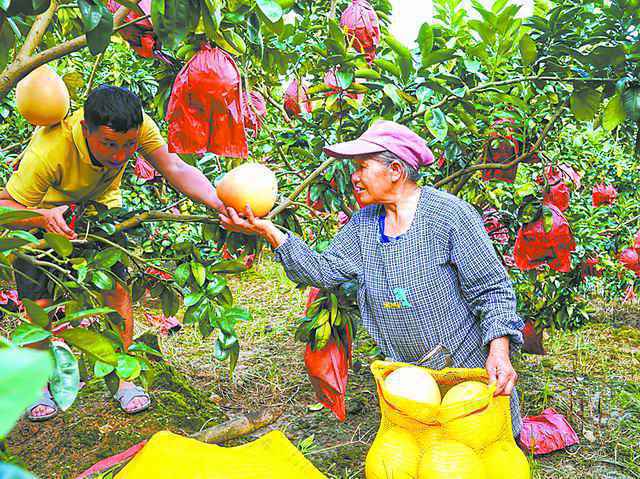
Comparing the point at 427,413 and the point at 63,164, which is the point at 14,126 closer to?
the point at 63,164

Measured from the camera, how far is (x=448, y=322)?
1.83 meters

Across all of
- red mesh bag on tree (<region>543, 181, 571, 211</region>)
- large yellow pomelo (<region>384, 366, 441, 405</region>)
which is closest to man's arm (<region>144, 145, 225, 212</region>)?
large yellow pomelo (<region>384, 366, 441, 405</region>)

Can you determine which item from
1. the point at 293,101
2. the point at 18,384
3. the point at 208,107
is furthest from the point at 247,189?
the point at 293,101

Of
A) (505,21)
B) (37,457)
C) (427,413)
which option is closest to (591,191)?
(505,21)

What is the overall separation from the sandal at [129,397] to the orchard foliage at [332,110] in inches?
16.2

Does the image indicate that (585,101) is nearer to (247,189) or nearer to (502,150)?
(502,150)

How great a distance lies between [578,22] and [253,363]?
2.38m

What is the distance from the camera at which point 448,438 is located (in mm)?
1644

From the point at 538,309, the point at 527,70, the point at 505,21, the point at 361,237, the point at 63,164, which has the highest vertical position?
the point at 505,21

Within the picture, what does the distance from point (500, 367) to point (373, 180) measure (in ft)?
2.13

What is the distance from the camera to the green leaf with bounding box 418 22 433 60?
1.75m

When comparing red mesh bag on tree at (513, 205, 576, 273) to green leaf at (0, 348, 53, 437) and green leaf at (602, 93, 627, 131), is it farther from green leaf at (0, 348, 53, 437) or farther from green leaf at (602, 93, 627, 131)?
green leaf at (0, 348, 53, 437)

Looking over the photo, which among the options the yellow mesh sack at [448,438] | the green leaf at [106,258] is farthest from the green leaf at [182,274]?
the yellow mesh sack at [448,438]

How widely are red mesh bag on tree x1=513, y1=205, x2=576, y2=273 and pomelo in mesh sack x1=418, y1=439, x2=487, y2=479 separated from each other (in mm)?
972
